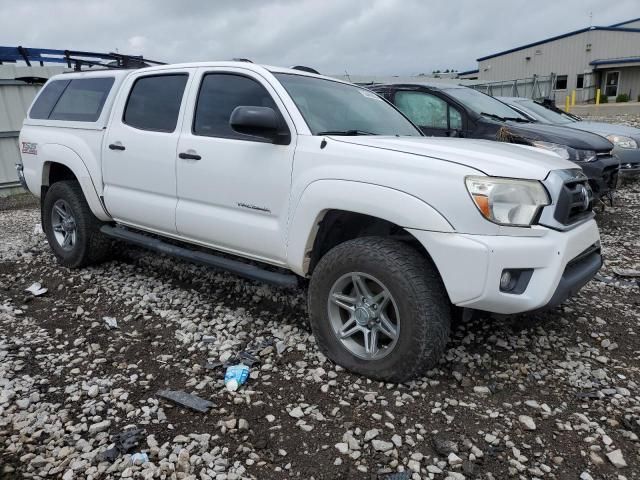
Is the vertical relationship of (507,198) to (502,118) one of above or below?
below

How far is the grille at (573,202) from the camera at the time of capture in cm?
281

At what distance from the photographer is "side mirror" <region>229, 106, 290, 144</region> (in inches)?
123

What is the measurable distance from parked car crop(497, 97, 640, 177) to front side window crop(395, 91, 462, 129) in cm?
139

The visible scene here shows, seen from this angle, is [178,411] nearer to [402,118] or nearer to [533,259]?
[533,259]

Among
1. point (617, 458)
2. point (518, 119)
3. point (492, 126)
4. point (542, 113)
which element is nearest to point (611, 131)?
point (542, 113)

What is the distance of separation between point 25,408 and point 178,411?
880 millimetres

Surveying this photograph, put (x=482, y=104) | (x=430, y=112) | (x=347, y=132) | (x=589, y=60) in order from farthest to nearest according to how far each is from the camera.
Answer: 1. (x=589, y=60)
2. (x=482, y=104)
3. (x=430, y=112)
4. (x=347, y=132)

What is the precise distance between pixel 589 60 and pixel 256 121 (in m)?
43.1

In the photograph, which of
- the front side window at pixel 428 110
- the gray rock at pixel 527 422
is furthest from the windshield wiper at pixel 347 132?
the front side window at pixel 428 110

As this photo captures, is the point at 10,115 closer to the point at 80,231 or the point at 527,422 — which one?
the point at 80,231

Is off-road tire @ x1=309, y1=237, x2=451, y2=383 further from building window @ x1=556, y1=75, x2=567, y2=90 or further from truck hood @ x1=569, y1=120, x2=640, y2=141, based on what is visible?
building window @ x1=556, y1=75, x2=567, y2=90

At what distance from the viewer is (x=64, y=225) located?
17.4 ft

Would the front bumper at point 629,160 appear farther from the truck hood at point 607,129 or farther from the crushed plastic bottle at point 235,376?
the crushed plastic bottle at point 235,376

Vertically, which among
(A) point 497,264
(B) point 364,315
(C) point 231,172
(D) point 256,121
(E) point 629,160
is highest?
(D) point 256,121
